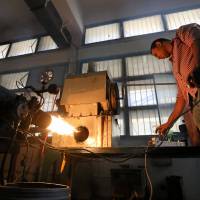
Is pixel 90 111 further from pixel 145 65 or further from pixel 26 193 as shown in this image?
pixel 145 65

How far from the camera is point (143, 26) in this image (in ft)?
14.8

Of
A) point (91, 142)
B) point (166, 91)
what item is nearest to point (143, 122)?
point (166, 91)

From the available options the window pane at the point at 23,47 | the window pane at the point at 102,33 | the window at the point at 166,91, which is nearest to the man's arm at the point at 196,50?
the window at the point at 166,91

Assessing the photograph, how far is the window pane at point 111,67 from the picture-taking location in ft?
13.4

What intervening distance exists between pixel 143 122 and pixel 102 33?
2.63m

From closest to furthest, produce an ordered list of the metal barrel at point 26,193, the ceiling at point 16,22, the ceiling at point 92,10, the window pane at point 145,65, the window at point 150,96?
the metal barrel at point 26,193, the window at point 150,96, the window pane at point 145,65, the ceiling at point 92,10, the ceiling at point 16,22

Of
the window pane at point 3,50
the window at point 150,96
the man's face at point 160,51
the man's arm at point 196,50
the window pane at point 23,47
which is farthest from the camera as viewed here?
the window pane at point 3,50

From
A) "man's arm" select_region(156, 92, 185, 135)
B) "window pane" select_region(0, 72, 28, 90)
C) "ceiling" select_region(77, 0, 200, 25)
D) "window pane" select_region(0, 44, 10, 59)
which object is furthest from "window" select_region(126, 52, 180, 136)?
"window pane" select_region(0, 44, 10, 59)

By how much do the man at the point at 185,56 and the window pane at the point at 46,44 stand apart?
3868 millimetres

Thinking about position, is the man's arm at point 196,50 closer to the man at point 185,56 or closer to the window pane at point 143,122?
the man at point 185,56

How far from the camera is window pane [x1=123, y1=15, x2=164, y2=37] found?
14.4ft

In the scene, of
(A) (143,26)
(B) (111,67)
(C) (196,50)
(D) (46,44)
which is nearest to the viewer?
(C) (196,50)

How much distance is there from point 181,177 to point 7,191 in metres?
2.48

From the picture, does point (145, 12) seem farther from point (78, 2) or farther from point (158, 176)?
point (158, 176)
